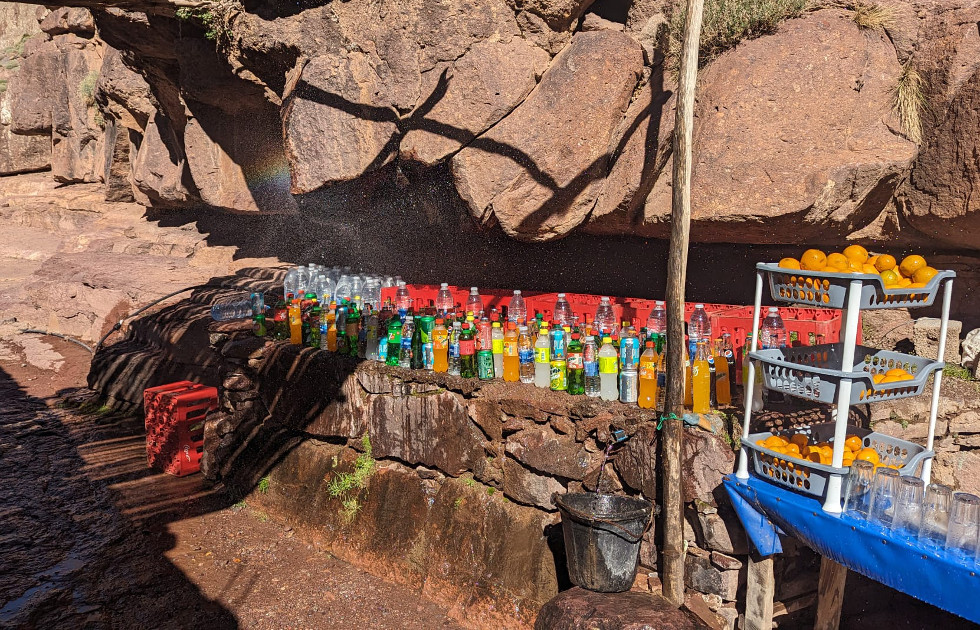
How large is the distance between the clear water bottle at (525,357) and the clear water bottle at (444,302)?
1.08 metres

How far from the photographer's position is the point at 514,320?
537cm

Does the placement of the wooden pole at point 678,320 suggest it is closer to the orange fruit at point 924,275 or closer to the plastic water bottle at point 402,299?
the orange fruit at point 924,275

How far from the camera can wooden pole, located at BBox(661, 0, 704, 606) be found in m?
4.12

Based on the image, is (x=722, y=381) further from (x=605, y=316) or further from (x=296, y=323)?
(x=296, y=323)

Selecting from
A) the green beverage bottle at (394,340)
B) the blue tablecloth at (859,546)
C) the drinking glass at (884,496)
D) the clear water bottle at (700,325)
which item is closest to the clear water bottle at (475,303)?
the green beverage bottle at (394,340)

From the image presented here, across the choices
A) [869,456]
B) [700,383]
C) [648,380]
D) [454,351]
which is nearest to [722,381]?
[700,383]

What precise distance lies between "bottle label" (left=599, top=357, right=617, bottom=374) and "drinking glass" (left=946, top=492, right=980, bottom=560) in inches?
78.7

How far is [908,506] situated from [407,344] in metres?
3.79

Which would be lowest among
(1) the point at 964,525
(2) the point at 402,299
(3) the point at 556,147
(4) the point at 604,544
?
(4) the point at 604,544

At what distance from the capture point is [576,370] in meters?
4.80

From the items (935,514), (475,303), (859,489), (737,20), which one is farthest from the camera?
(475,303)

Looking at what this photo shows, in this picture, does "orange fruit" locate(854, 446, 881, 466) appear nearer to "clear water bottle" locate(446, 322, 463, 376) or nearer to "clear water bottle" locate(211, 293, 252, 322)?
"clear water bottle" locate(446, 322, 463, 376)

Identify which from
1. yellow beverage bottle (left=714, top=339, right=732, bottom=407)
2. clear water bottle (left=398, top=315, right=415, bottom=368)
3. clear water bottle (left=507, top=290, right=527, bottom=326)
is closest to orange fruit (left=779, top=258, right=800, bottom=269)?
→ yellow beverage bottle (left=714, top=339, right=732, bottom=407)

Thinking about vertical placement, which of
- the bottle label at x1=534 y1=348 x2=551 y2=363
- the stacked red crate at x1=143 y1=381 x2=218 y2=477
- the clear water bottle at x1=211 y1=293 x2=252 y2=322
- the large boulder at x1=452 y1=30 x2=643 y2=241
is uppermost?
the large boulder at x1=452 y1=30 x2=643 y2=241
